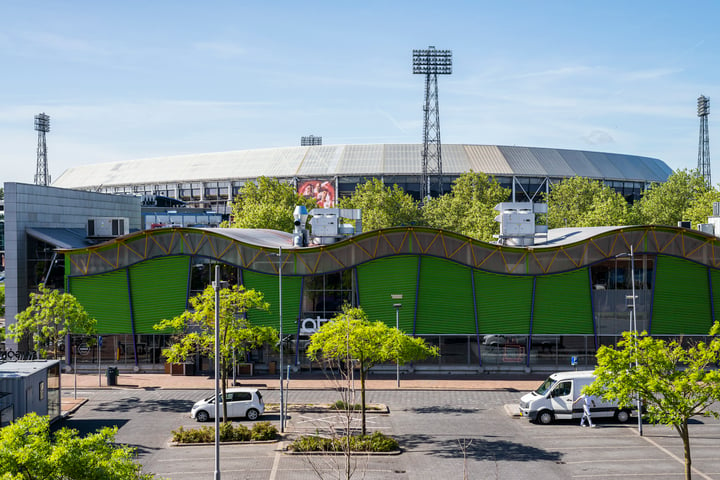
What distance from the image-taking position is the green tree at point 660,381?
82.2ft

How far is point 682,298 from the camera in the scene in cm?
5312

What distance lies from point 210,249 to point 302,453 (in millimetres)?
23902

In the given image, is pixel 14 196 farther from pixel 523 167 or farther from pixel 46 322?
pixel 523 167

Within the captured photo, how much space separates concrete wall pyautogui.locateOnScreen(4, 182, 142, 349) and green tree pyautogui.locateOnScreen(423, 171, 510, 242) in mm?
46458

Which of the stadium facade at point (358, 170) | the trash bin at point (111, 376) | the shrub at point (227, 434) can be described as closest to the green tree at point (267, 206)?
the stadium facade at point (358, 170)

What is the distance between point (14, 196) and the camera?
5822 cm

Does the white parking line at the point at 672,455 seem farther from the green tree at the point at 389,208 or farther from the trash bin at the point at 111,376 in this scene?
the green tree at the point at 389,208

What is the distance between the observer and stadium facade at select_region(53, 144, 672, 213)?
137750 millimetres

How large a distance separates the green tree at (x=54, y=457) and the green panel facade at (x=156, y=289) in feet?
121

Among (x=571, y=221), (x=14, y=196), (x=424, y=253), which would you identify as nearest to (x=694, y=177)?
(x=571, y=221)

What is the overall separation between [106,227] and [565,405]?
4169 cm

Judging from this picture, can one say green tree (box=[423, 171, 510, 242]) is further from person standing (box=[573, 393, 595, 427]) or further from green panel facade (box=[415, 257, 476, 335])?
person standing (box=[573, 393, 595, 427])

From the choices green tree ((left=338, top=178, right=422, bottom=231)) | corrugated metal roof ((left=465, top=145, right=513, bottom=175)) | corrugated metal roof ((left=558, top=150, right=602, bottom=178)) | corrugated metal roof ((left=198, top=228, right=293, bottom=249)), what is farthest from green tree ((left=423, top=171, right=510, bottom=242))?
corrugated metal roof ((left=198, top=228, right=293, bottom=249))

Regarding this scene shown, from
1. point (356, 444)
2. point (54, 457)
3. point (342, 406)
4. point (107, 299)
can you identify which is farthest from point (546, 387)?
point (107, 299)
